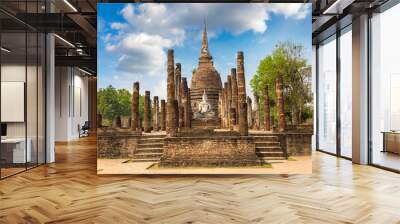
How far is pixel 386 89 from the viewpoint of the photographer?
25.8 ft

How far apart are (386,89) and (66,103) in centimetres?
1347

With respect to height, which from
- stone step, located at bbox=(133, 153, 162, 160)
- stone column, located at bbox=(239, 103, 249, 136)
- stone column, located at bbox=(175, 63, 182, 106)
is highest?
stone column, located at bbox=(175, 63, 182, 106)

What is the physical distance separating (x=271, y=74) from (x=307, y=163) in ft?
5.87

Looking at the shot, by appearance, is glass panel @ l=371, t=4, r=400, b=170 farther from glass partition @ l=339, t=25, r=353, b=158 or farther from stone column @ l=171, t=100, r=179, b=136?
stone column @ l=171, t=100, r=179, b=136

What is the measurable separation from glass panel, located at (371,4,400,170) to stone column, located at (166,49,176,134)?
4.51 meters

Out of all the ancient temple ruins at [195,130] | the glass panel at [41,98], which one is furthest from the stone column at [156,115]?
the glass panel at [41,98]

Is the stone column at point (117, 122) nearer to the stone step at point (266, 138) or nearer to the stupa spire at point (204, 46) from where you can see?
the stupa spire at point (204, 46)

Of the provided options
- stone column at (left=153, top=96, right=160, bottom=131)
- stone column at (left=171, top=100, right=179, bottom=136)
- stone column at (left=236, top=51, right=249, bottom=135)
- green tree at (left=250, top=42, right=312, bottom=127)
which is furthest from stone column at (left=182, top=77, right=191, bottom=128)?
green tree at (left=250, top=42, right=312, bottom=127)

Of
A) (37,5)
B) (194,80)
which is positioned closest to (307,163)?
(194,80)

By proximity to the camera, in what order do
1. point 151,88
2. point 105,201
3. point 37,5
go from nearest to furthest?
1. point 105,201
2. point 151,88
3. point 37,5

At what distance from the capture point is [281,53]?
6887 mm

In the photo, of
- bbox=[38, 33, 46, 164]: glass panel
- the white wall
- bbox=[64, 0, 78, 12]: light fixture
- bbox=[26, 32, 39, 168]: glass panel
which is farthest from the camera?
the white wall

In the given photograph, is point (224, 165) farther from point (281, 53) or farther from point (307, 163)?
point (281, 53)

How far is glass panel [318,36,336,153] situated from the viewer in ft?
34.7
